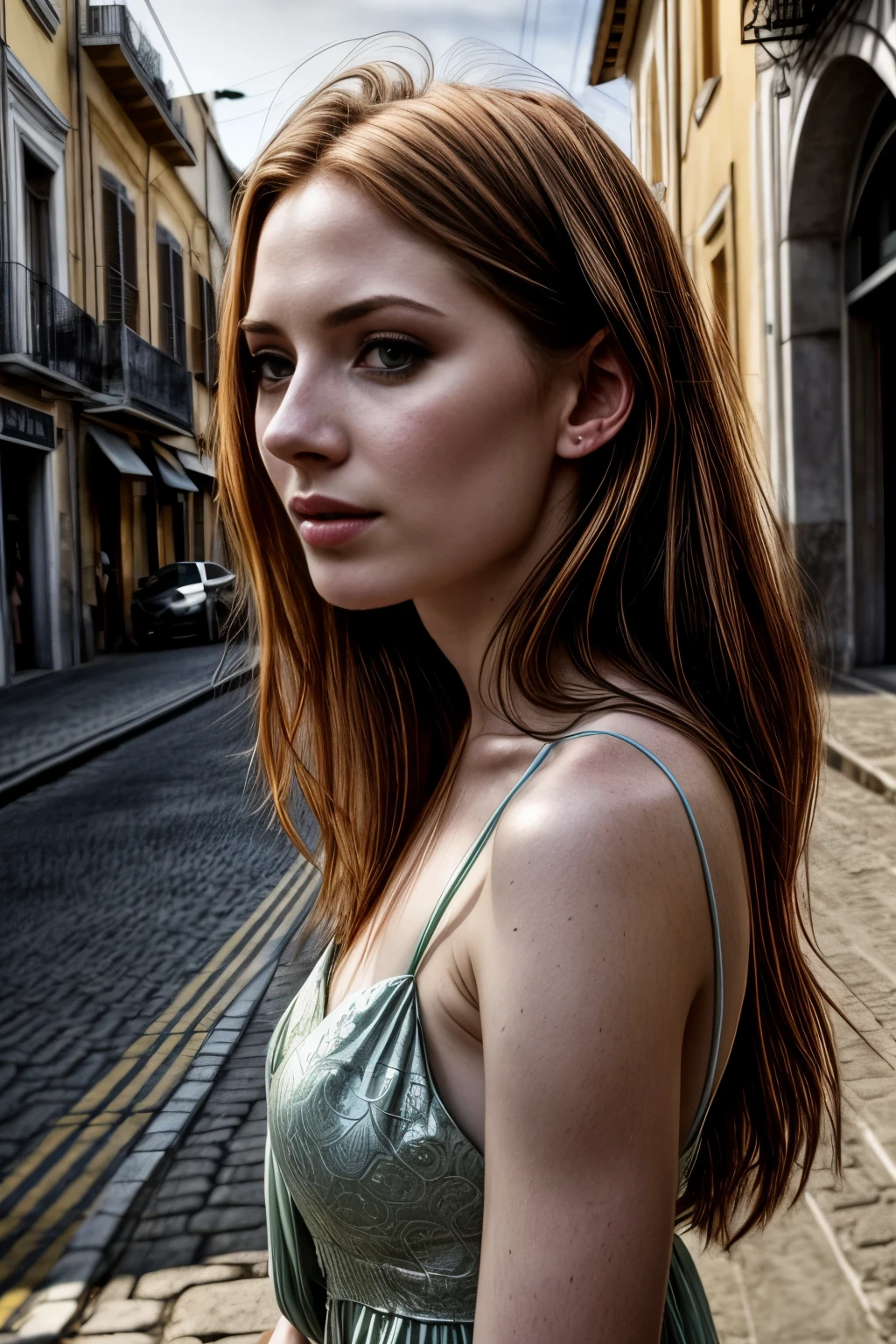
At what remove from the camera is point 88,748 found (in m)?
8.70

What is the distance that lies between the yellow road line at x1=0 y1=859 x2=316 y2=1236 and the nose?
2.54m

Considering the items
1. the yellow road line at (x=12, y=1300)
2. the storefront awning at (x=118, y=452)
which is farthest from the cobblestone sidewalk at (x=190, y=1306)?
the storefront awning at (x=118, y=452)

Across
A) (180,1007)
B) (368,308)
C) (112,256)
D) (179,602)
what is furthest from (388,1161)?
(112,256)

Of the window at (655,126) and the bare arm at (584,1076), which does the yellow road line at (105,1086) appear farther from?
the window at (655,126)

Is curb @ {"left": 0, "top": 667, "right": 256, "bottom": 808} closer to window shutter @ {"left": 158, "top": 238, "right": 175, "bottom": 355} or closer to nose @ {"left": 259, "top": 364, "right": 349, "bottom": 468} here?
window shutter @ {"left": 158, "top": 238, "right": 175, "bottom": 355}

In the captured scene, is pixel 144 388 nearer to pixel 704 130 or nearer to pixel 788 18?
pixel 788 18

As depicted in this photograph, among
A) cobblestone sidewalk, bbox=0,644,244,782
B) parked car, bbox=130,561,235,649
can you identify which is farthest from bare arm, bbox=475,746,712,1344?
parked car, bbox=130,561,235,649

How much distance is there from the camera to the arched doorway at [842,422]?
9617mm

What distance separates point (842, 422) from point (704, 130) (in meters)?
4.82

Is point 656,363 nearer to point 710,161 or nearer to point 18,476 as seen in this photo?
point 18,476

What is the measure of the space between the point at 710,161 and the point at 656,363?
1289cm

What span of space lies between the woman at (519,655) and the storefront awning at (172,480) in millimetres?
9390

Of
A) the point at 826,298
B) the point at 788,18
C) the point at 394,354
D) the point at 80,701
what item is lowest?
the point at 80,701

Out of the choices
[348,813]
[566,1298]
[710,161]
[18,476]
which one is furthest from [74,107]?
[566,1298]
